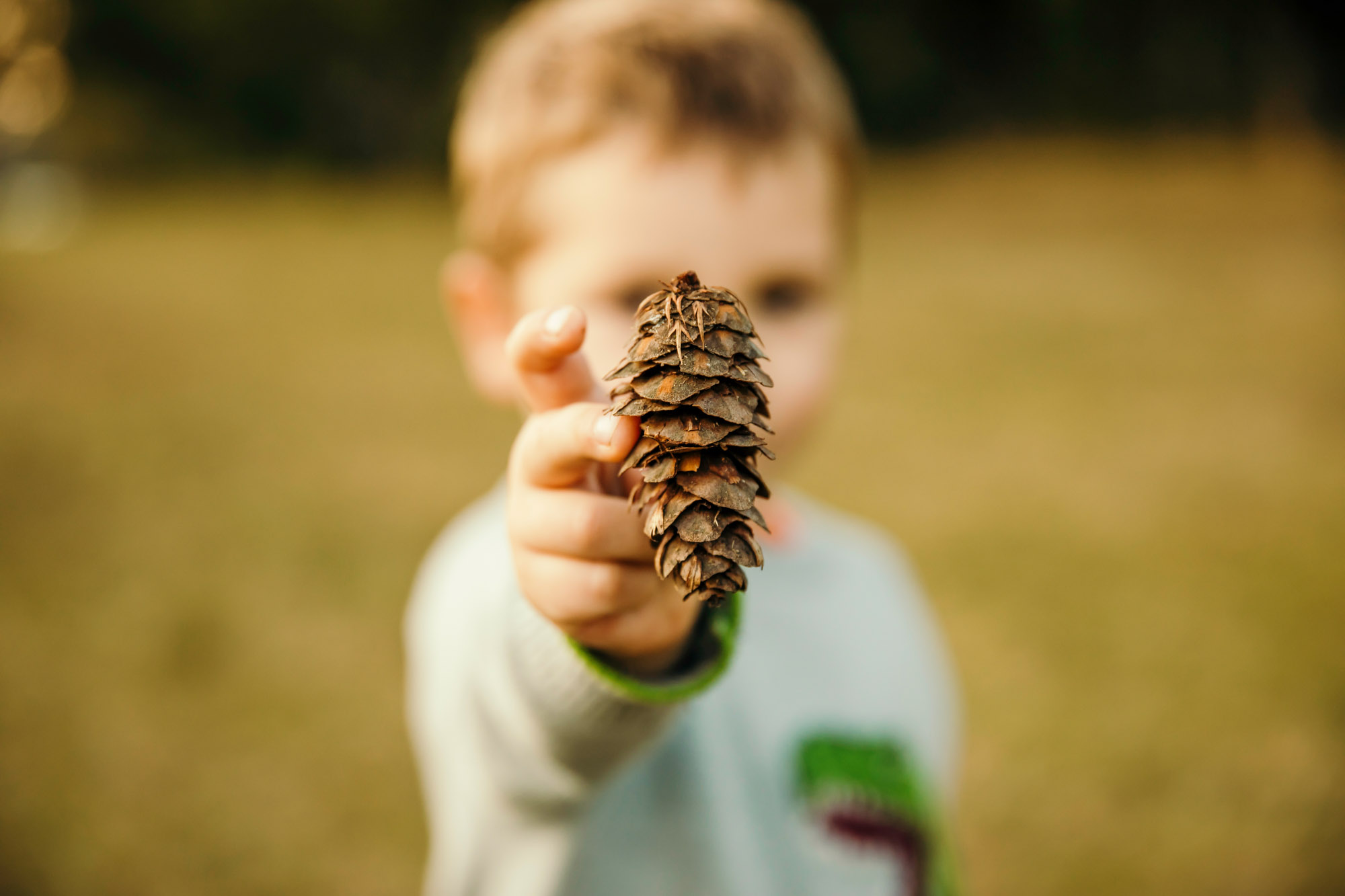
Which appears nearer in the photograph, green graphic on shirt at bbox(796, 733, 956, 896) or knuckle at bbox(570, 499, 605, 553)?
knuckle at bbox(570, 499, 605, 553)

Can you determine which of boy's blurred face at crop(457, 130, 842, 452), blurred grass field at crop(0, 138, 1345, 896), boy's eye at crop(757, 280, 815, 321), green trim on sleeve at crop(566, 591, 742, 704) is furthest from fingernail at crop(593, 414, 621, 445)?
blurred grass field at crop(0, 138, 1345, 896)

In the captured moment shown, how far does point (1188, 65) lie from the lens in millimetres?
17922

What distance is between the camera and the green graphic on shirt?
1.64 metres

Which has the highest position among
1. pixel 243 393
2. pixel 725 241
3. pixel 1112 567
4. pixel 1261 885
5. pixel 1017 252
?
pixel 1017 252

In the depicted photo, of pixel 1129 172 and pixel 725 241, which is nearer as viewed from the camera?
pixel 725 241


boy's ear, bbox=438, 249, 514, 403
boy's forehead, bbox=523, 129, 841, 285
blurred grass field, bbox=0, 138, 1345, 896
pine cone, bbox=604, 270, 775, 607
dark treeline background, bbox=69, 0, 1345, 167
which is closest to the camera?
pine cone, bbox=604, 270, 775, 607

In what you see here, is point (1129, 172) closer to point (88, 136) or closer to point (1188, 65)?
point (1188, 65)

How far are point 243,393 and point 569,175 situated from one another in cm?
755

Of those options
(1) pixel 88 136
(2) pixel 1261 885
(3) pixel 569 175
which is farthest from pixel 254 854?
(1) pixel 88 136

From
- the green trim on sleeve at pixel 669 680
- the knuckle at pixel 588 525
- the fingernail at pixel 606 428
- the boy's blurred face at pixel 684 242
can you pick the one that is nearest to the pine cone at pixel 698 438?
the fingernail at pixel 606 428

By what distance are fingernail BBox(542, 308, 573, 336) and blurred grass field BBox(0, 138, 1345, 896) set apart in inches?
108

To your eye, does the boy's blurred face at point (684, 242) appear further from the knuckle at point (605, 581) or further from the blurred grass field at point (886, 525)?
the blurred grass field at point (886, 525)

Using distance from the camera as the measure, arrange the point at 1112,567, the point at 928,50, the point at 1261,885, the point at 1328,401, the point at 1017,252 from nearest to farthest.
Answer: the point at 1261,885 < the point at 1112,567 < the point at 1328,401 < the point at 1017,252 < the point at 928,50

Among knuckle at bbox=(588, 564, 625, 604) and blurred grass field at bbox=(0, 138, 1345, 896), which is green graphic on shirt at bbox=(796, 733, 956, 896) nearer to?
knuckle at bbox=(588, 564, 625, 604)
